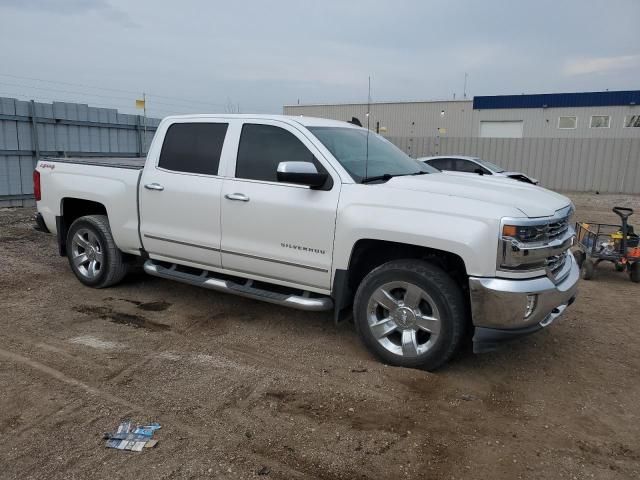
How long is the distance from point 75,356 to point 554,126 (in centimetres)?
3114

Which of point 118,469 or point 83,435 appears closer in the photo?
point 118,469

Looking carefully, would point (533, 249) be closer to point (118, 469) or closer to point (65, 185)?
point (118, 469)

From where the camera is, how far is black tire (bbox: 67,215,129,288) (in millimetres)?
6090

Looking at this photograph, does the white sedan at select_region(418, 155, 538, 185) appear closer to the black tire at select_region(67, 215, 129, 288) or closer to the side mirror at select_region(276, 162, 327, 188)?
the black tire at select_region(67, 215, 129, 288)

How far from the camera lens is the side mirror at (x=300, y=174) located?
4.23 meters

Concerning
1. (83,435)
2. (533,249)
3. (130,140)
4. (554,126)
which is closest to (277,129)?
(533,249)

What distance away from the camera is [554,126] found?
30.6 metres

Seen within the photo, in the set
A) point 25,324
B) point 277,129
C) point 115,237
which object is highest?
point 277,129

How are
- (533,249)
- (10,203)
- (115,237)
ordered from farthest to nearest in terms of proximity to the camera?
(10,203)
(115,237)
(533,249)

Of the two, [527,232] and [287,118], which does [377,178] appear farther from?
[527,232]

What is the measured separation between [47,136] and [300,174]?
1009cm

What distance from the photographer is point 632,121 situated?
28.5 m

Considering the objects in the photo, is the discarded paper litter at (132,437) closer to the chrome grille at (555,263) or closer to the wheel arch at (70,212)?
the chrome grille at (555,263)

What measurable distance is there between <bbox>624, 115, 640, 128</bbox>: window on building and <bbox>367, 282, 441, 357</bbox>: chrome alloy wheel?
29.5 metres
